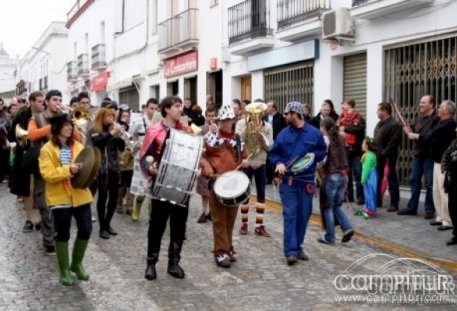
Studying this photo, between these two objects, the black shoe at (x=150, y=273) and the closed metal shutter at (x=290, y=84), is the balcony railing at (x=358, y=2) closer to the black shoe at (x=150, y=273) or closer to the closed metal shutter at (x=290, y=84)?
the closed metal shutter at (x=290, y=84)

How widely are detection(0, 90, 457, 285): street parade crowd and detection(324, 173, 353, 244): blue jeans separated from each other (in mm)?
13

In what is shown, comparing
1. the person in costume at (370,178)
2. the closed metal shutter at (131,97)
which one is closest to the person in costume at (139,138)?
the person in costume at (370,178)

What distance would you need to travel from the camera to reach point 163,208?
6.59 metres

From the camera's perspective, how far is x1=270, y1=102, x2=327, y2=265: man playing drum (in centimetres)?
737

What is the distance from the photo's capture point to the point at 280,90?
55.2 ft

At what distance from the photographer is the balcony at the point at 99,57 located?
33.1 m

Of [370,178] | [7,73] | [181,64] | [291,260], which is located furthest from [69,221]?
[7,73]

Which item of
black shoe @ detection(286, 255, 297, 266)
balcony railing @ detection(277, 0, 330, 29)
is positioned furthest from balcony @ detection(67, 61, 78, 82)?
black shoe @ detection(286, 255, 297, 266)

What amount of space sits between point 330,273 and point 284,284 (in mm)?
690

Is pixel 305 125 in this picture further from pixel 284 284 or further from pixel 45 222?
pixel 45 222

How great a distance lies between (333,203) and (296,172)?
1.28 m

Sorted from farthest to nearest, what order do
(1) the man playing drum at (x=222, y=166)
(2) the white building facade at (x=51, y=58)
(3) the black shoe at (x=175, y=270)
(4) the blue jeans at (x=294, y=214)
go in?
(2) the white building facade at (x=51, y=58)
(4) the blue jeans at (x=294, y=214)
(1) the man playing drum at (x=222, y=166)
(3) the black shoe at (x=175, y=270)

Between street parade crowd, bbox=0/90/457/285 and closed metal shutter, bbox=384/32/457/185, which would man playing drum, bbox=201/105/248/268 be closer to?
street parade crowd, bbox=0/90/457/285

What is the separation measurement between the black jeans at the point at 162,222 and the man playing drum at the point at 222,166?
0.61 meters
